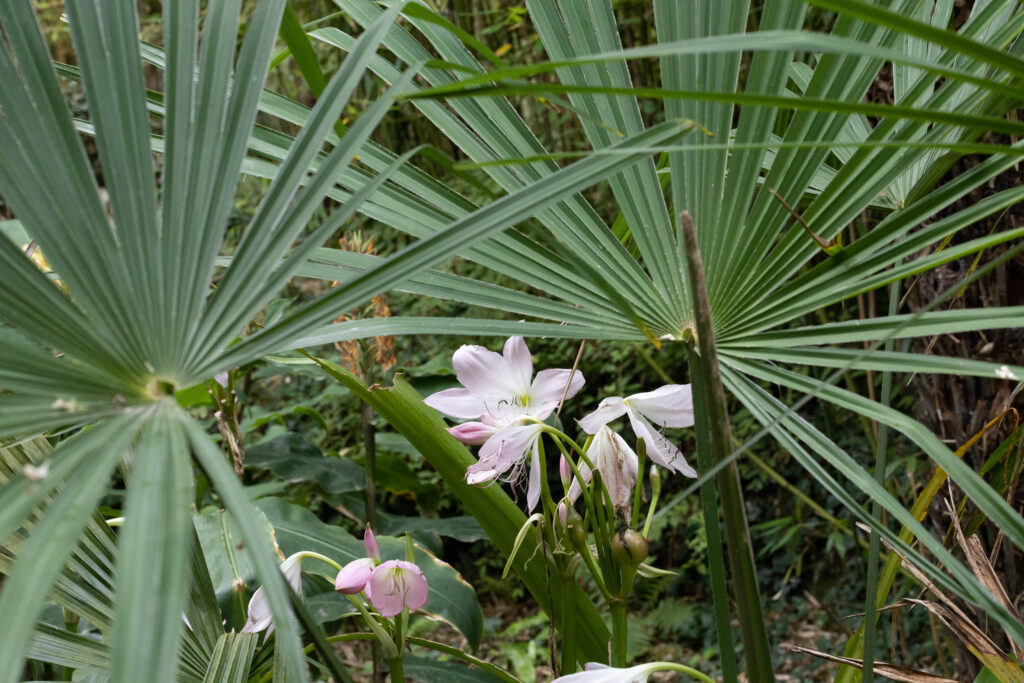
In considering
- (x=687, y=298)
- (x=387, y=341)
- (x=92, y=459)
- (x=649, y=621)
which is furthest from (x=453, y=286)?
(x=649, y=621)

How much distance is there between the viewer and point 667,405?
57cm

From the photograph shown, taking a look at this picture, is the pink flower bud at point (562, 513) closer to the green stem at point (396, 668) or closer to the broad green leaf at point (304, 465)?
the green stem at point (396, 668)

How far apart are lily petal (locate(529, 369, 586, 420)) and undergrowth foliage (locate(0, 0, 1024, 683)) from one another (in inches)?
3.0

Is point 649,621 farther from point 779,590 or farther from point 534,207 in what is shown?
point 534,207

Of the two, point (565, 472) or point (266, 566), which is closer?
point (266, 566)

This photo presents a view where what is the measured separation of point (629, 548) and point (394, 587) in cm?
16

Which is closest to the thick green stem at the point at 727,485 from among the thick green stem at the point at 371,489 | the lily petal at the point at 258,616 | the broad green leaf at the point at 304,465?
the lily petal at the point at 258,616

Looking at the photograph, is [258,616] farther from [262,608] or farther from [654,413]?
[654,413]

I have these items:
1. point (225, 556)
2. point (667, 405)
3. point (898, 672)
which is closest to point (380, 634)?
point (667, 405)

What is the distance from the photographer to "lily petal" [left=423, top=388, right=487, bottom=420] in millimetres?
589

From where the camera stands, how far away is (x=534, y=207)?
0.35 meters

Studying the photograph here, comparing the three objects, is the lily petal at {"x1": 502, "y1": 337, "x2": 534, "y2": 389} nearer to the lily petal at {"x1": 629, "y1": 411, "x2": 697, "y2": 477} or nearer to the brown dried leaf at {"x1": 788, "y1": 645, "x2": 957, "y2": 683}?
the lily petal at {"x1": 629, "y1": 411, "x2": 697, "y2": 477}

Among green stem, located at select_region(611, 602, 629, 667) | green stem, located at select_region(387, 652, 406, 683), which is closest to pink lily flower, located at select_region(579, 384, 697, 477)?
green stem, located at select_region(611, 602, 629, 667)

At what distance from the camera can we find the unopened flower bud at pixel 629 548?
0.51 m
